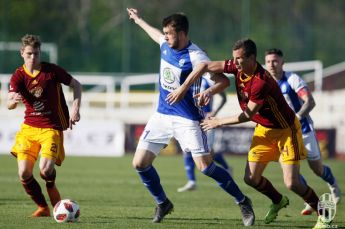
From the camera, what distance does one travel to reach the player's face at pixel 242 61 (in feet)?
29.7

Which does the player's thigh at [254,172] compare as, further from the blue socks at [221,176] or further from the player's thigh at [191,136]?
the player's thigh at [191,136]

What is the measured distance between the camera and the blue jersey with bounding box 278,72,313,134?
11445 millimetres

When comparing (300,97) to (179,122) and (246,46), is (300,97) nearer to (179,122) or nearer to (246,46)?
(179,122)

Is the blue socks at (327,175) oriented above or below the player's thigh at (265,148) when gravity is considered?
below

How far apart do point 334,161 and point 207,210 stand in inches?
490

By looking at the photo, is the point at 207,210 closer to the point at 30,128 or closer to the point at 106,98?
the point at 30,128

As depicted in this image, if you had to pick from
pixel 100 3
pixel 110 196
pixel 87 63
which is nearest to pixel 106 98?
pixel 87 63

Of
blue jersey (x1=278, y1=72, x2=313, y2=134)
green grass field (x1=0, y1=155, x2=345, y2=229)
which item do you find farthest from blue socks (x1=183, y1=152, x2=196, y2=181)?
blue jersey (x1=278, y1=72, x2=313, y2=134)

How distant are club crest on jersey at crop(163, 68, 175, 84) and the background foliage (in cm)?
1884

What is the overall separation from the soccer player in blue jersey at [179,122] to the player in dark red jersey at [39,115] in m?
1.00

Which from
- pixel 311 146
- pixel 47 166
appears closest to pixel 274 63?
pixel 311 146

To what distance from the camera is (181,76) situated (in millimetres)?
9555

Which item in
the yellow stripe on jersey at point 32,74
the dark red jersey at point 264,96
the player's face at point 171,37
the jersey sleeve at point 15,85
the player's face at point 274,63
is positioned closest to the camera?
the dark red jersey at point 264,96

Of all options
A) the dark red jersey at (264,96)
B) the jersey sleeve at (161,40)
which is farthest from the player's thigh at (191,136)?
the jersey sleeve at (161,40)
